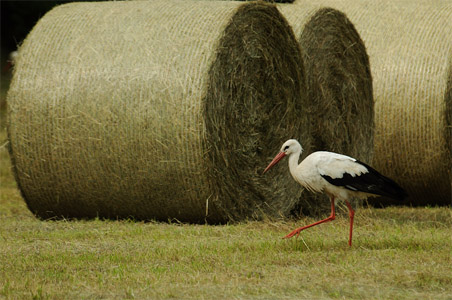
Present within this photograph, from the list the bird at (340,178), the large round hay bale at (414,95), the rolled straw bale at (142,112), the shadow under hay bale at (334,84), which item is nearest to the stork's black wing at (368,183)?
the bird at (340,178)

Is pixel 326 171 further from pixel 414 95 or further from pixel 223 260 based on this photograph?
pixel 414 95

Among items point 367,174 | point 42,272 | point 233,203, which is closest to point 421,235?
point 367,174

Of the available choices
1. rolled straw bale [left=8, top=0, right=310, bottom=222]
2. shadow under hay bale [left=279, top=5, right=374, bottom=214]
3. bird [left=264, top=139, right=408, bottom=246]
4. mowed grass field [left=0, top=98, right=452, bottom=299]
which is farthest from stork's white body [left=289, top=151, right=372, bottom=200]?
shadow under hay bale [left=279, top=5, right=374, bottom=214]

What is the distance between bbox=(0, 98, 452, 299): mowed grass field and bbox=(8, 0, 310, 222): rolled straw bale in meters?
Result: 0.28

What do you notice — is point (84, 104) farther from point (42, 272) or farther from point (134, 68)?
point (42, 272)

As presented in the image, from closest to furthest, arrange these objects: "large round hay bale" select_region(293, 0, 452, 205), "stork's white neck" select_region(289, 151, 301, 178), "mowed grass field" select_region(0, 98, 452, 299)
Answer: "mowed grass field" select_region(0, 98, 452, 299) → "stork's white neck" select_region(289, 151, 301, 178) → "large round hay bale" select_region(293, 0, 452, 205)

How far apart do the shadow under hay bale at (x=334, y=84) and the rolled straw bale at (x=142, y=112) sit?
59 centimetres

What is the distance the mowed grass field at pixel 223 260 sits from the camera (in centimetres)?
470

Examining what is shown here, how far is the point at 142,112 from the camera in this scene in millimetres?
7031

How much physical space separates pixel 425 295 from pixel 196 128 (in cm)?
281

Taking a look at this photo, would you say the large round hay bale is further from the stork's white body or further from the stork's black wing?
the stork's white body

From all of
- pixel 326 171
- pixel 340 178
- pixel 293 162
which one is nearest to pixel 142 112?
pixel 293 162

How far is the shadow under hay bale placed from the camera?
844cm

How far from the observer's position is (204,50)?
7098 mm
